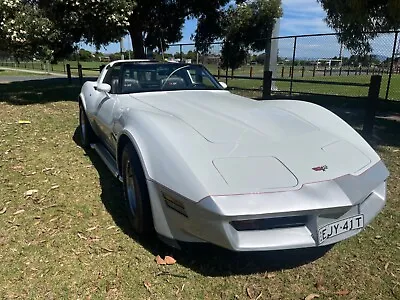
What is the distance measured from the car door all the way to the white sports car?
339 mm

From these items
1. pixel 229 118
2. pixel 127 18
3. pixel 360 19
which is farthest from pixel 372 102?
pixel 127 18

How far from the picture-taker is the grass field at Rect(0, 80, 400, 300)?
2213mm

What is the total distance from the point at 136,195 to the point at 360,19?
6651 mm

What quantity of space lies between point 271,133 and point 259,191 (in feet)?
2.27

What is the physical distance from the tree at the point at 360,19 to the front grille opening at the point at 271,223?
5367 mm

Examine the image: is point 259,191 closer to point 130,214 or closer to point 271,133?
point 271,133

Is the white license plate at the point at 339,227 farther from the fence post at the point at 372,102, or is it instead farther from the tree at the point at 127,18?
the tree at the point at 127,18

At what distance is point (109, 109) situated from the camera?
361 cm

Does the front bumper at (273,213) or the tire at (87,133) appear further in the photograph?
the tire at (87,133)

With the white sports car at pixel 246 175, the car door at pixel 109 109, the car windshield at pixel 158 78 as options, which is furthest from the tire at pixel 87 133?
the white sports car at pixel 246 175

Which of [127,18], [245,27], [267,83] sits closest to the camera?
[267,83]

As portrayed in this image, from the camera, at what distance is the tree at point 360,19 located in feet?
21.5

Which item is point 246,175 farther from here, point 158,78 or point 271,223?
point 158,78

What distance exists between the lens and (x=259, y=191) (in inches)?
79.0
